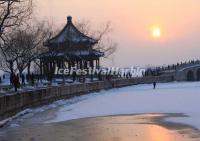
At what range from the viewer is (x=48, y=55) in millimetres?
64375

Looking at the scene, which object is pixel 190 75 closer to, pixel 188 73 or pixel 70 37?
pixel 188 73

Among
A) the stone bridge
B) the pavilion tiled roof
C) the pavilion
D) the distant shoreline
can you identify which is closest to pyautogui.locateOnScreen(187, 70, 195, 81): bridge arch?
the stone bridge

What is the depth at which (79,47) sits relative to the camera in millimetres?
69625

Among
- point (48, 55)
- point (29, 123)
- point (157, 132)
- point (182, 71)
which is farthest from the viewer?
point (182, 71)

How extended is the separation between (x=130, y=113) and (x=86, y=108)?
5674mm

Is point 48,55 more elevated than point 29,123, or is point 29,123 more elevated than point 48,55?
point 48,55

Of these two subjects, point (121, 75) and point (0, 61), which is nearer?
point (0, 61)

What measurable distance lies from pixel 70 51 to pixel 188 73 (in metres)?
62.2

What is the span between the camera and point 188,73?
12475cm

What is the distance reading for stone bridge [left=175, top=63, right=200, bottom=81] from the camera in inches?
4622

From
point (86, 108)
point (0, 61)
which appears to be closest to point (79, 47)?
point (0, 61)

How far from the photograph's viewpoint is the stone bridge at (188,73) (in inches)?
4622

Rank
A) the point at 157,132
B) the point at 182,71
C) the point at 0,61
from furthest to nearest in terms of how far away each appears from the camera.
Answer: the point at 182,71 < the point at 0,61 < the point at 157,132

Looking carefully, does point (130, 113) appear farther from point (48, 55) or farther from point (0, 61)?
point (0, 61)
